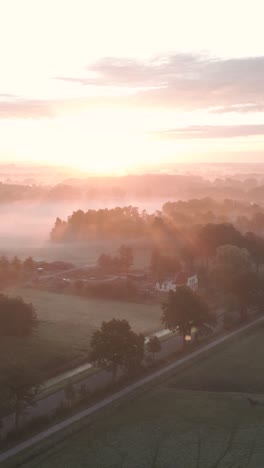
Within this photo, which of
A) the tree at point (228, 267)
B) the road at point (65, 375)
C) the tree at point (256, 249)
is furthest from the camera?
the tree at point (256, 249)

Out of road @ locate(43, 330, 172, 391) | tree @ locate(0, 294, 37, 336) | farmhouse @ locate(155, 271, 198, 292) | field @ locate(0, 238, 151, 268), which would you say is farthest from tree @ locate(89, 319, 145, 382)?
field @ locate(0, 238, 151, 268)

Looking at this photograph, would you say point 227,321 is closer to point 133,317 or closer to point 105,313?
point 133,317

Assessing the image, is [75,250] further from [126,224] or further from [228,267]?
[228,267]

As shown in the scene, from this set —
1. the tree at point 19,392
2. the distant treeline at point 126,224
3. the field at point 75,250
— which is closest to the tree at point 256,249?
the field at point 75,250

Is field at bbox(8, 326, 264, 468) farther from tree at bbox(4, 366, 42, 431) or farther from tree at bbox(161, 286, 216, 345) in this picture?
tree at bbox(161, 286, 216, 345)

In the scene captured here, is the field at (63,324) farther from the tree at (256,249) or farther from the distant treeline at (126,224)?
the distant treeline at (126,224)
